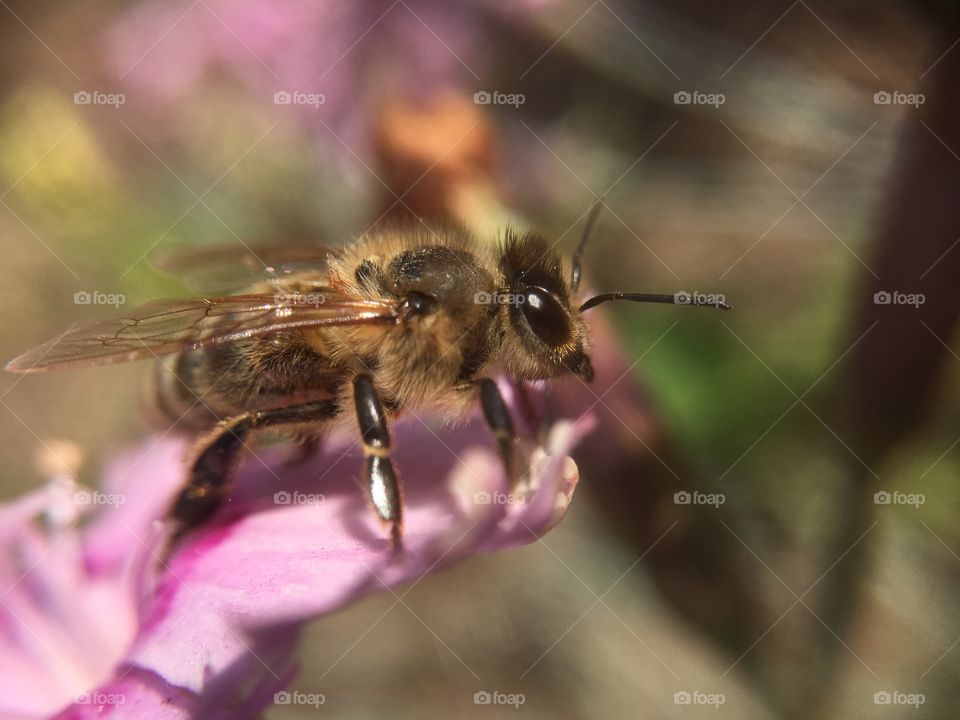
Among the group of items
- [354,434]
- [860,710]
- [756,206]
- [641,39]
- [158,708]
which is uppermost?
[641,39]

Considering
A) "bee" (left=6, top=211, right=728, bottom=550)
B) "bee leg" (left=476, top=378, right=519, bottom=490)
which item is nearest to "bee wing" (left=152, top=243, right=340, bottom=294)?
"bee" (left=6, top=211, right=728, bottom=550)

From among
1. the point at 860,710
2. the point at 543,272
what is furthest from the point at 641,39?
the point at 860,710

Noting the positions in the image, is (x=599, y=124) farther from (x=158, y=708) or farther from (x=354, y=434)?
(x=158, y=708)

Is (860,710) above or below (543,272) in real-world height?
below

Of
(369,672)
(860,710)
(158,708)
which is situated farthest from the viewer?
(369,672)

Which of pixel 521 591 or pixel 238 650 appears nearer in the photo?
pixel 238 650

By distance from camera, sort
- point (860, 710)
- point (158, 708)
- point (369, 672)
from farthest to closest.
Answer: point (369, 672)
point (860, 710)
point (158, 708)

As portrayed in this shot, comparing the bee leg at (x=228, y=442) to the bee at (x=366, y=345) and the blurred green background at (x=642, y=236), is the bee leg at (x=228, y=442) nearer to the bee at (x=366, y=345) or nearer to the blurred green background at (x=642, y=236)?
the bee at (x=366, y=345)
